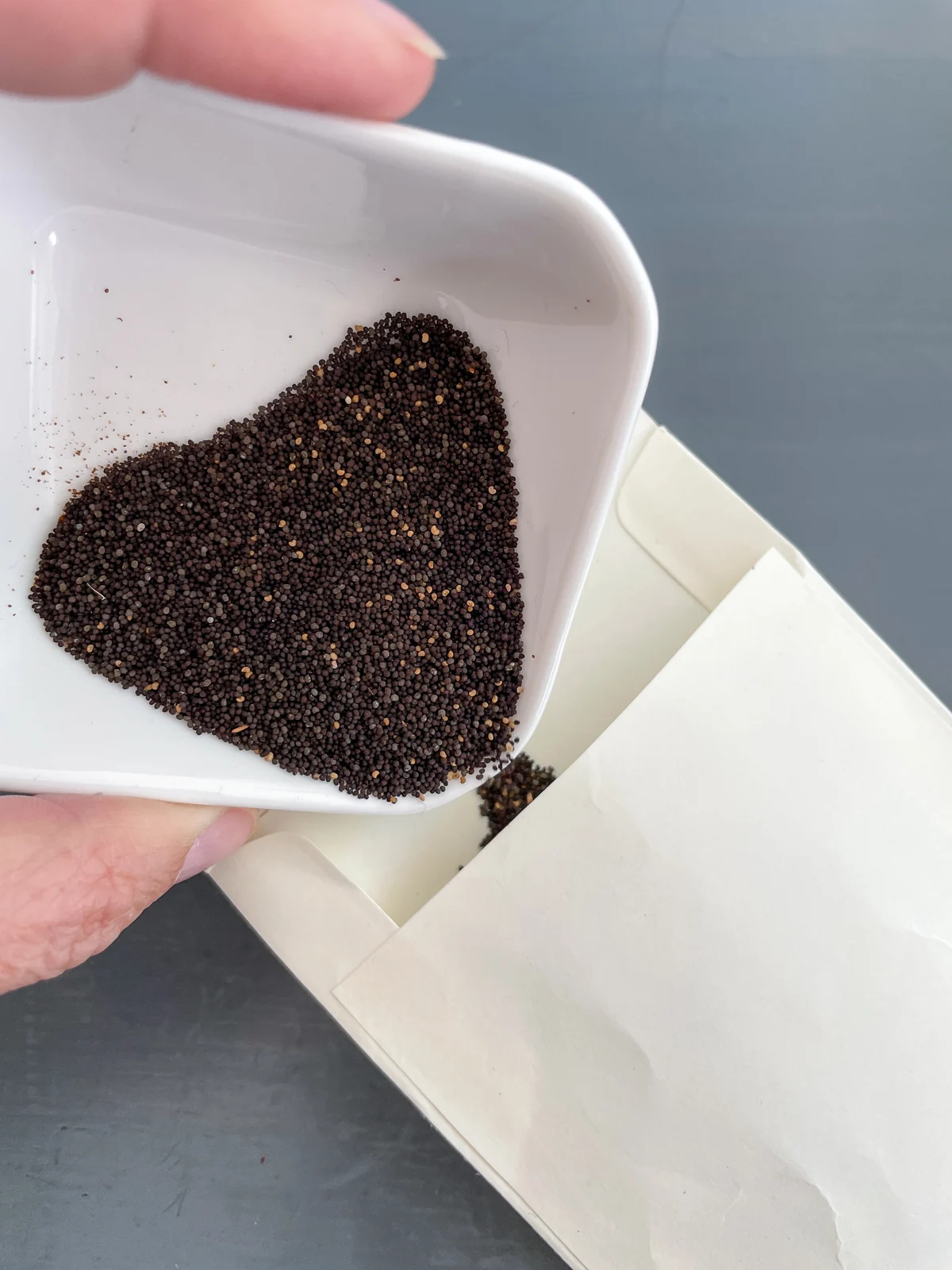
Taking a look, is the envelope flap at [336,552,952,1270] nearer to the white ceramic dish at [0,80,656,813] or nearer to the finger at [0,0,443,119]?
the white ceramic dish at [0,80,656,813]

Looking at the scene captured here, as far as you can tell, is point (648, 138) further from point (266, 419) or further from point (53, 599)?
point (53, 599)

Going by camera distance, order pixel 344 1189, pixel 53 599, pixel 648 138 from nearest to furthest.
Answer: pixel 53 599, pixel 344 1189, pixel 648 138

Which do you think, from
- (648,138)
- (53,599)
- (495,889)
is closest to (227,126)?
(53,599)

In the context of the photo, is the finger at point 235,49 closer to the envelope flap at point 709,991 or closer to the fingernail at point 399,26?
the fingernail at point 399,26

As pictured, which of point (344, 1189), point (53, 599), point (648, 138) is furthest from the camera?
point (648, 138)

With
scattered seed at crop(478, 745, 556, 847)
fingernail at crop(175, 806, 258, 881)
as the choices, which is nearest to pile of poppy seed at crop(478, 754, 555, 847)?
scattered seed at crop(478, 745, 556, 847)

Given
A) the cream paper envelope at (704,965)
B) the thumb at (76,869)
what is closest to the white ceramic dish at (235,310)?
the thumb at (76,869)

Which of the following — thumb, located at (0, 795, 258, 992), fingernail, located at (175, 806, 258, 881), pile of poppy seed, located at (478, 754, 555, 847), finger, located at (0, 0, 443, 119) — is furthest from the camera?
pile of poppy seed, located at (478, 754, 555, 847)
